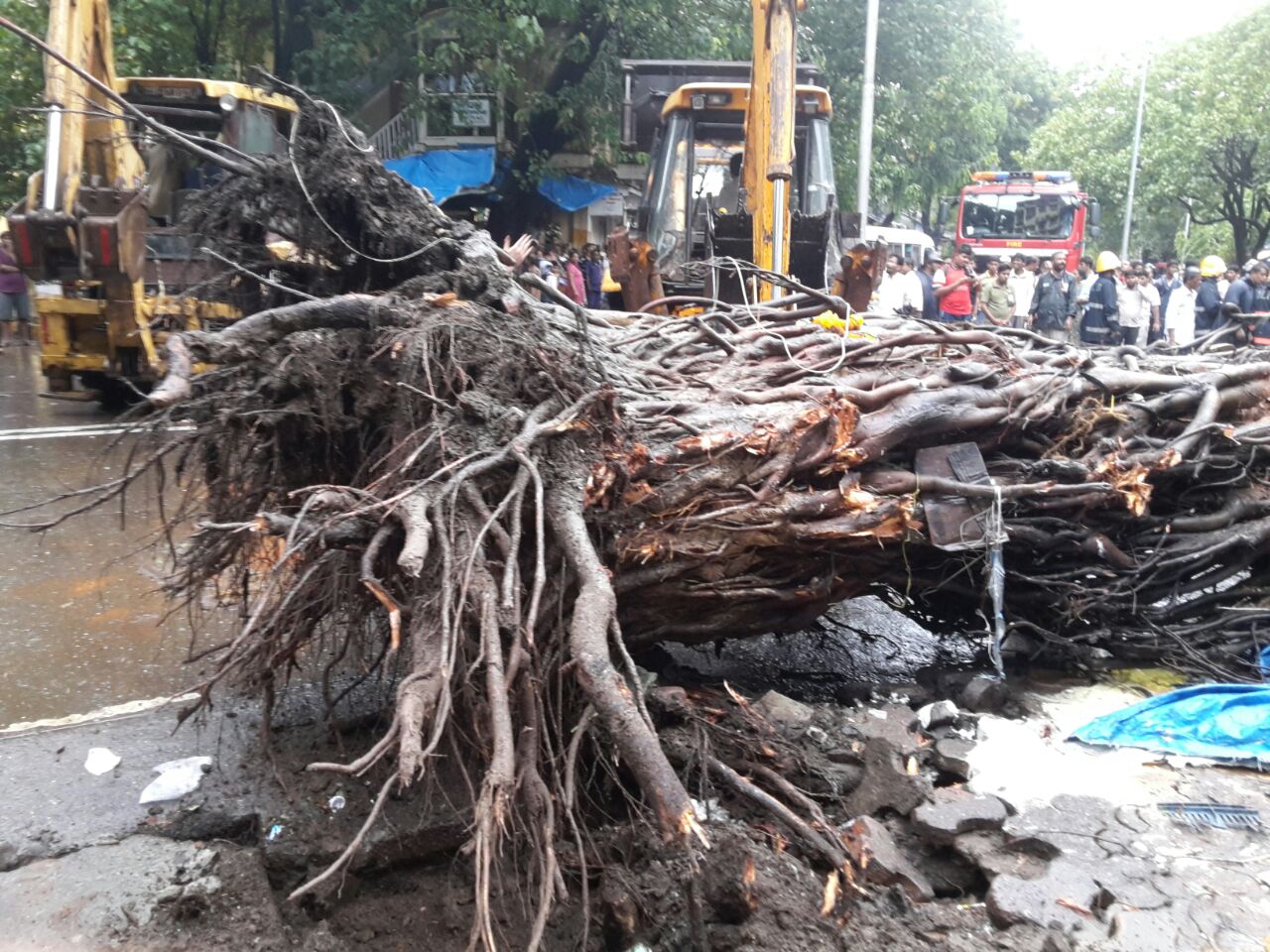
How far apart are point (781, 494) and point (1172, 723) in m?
1.77

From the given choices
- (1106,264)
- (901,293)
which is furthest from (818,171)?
(1106,264)

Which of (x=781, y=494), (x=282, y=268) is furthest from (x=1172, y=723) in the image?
(x=282, y=268)

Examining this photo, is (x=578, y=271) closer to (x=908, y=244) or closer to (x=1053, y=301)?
(x=1053, y=301)

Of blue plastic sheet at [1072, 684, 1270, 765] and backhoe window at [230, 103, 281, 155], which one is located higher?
backhoe window at [230, 103, 281, 155]

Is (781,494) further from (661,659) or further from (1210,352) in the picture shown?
(1210,352)

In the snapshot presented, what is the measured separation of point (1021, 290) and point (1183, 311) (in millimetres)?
2323

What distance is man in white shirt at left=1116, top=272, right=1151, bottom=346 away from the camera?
16.0 meters

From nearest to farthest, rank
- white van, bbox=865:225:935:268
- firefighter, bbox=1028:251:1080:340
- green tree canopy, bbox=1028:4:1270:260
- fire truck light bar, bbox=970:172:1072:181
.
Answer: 1. firefighter, bbox=1028:251:1080:340
2. fire truck light bar, bbox=970:172:1072:181
3. white van, bbox=865:225:935:268
4. green tree canopy, bbox=1028:4:1270:260

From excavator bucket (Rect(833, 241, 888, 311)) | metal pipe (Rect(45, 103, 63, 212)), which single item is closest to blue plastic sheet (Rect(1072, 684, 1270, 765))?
excavator bucket (Rect(833, 241, 888, 311))

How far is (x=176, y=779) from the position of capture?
3.59 meters

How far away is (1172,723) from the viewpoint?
3.98m

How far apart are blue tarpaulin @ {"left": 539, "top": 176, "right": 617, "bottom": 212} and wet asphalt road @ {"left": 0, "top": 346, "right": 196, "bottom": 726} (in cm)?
1101

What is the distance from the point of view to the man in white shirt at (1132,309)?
52.6 feet

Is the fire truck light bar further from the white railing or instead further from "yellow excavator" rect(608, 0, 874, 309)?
"yellow excavator" rect(608, 0, 874, 309)
